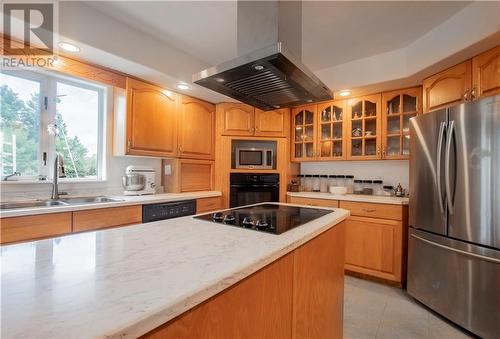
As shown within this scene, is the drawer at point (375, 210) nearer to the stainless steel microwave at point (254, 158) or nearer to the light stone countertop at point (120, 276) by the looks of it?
the stainless steel microwave at point (254, 158)

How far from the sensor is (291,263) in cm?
94

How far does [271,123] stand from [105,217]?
221 cm

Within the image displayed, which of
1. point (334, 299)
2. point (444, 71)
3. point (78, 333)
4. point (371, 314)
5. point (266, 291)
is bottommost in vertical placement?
point (371, 314)

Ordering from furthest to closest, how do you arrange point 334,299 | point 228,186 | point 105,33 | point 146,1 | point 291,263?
point 228,186
point 105,33
point 146,1
point 334,299
point 291,263

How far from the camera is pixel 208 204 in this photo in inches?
112

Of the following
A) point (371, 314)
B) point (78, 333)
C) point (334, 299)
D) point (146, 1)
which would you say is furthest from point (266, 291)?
point (146, 1)

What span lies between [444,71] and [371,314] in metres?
2.18

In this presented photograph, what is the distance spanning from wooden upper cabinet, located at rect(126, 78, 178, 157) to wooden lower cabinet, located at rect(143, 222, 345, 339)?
2015 millimetres

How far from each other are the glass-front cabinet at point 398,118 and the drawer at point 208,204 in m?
2.01

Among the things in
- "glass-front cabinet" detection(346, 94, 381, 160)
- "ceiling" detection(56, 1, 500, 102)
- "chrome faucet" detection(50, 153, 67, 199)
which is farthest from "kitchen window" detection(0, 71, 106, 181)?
"glass-front cabinet" detection(346, 94, 381, 160)

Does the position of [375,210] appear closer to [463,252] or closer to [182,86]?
[463,252]

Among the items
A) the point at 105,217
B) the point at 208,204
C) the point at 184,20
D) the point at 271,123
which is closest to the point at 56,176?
the point at 105,217

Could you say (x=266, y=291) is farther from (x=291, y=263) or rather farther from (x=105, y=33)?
(x=105, y=33)

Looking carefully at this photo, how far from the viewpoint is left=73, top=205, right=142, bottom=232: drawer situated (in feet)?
5.72
